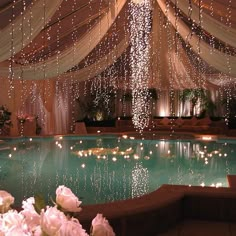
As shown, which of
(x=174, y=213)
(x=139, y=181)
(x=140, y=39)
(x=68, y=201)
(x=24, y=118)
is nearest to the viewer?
(x=68, y=201)

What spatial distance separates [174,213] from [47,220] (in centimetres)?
289

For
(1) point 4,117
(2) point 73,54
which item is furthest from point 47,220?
(1) point 4,117

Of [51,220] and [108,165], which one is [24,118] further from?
[51,220]

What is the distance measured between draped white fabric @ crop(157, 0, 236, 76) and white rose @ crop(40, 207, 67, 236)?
7375 mm

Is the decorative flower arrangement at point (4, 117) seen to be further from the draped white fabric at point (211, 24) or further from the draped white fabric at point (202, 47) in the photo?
the draped white fabric at point (211, 24)

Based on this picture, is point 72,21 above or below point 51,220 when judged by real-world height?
above

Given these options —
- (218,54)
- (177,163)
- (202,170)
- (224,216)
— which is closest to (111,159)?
(177,163)

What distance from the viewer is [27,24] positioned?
20.5 feet

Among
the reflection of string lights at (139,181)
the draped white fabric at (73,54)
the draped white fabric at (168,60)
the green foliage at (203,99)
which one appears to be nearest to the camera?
the reflection of string lights at (139,181)

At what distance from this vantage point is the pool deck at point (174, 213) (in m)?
3.23

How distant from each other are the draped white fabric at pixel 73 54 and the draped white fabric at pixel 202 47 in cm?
96

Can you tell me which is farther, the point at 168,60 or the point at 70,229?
the point at 168,60

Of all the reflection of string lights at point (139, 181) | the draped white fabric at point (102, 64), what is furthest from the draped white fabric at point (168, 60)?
the reflection of string lights at point (139, 181)

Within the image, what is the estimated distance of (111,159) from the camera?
8.59 metres
